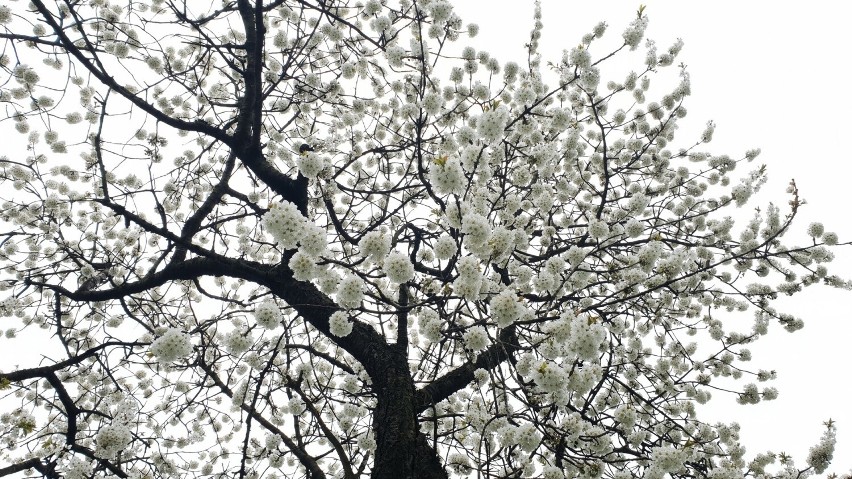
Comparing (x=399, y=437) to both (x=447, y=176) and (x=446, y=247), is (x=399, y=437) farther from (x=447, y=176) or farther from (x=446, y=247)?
(x=447, y=176)

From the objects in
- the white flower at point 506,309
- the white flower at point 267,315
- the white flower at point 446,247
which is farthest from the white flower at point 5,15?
the white flower at point 506,309

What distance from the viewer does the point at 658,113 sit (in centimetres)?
684

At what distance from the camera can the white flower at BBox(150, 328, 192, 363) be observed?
309 cm

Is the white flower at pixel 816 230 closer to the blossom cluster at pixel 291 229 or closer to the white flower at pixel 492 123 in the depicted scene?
the white flower at pixel 492 123

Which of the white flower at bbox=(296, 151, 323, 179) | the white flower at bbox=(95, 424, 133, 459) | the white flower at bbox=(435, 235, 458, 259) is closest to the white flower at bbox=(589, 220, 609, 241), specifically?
the white flower at bbox=(435, 235, 458, 259)

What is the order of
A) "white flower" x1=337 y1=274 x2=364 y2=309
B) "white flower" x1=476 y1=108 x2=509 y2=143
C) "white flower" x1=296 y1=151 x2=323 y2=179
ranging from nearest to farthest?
"white flower" x1=337 y1=274 x2=364 y2=309, "white flower" x1=476 y1=108 x2=509 y2=143, "white flower" x1=296 y1=151 x2=323 y2=179

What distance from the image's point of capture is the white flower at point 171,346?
3.09m

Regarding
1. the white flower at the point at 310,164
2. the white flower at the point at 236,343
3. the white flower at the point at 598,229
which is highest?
the white flower at the point at 310,164

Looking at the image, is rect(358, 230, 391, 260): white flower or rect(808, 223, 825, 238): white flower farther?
rect(808, 223, 825, 238): white flower

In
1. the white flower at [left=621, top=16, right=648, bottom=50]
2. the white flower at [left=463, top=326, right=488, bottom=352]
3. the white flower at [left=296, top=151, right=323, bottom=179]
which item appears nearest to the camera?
the white flower at [left=463, top=326, right=488, bottom=352]

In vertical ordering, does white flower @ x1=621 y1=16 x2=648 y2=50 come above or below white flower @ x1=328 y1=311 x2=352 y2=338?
above

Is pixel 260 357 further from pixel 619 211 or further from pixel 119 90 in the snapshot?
pixel 619 211

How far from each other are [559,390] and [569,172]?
4.02 meters

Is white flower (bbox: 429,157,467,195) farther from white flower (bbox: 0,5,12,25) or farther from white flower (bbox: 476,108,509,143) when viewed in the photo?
white flower (bbox: 0,5,12,25)
